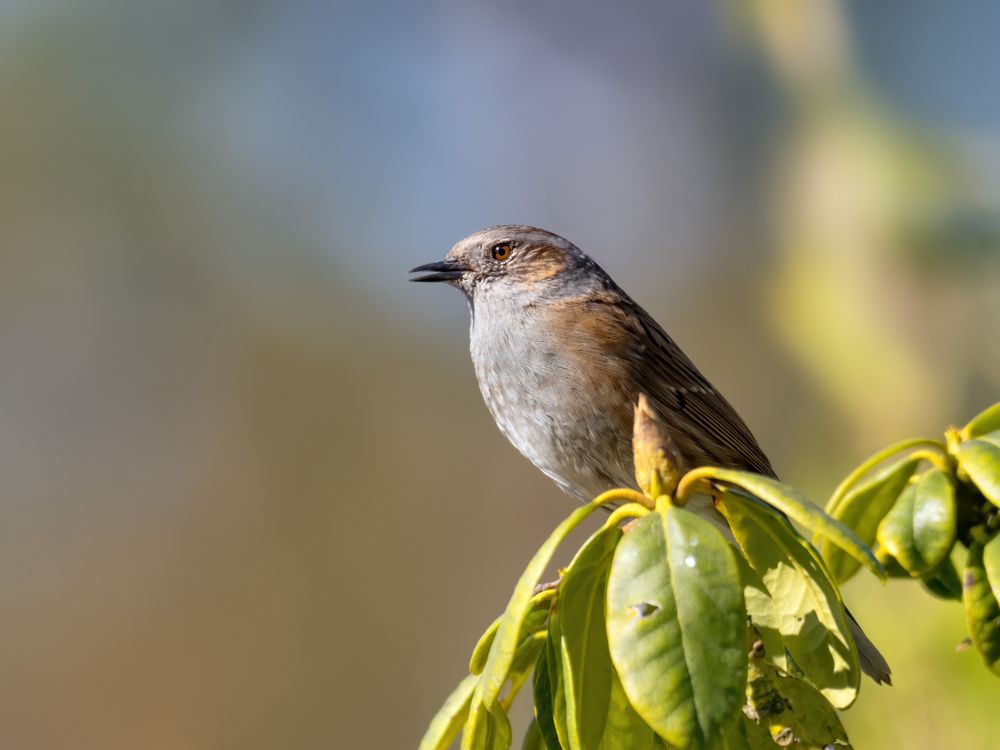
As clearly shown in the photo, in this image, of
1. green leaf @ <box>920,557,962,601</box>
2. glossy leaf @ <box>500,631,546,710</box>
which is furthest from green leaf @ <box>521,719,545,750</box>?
green leaf @ <box>920,557,962,601</box>

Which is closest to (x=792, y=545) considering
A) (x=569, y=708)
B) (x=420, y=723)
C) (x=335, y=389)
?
(x=569, y=708)

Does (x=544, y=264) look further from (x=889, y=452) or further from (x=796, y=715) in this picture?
(x=796, y=715)

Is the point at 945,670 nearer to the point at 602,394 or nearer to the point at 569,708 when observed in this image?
the point at 569,708

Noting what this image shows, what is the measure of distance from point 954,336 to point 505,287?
Answer: 1.40m

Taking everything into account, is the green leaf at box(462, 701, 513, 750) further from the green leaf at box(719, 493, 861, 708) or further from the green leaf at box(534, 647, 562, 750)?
the green leaf at box(719, 493, 861, 708)

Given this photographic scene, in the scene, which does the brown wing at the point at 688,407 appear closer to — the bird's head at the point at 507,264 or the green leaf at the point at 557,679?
the bird's head at the point at 507,264

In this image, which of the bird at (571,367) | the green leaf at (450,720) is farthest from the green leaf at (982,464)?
the bird at (571,367)

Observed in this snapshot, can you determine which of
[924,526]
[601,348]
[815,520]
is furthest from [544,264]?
[815,520]

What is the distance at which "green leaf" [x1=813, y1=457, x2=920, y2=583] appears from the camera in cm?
146

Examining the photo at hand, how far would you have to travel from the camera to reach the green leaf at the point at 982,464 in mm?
1236

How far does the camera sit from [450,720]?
4.28 ft

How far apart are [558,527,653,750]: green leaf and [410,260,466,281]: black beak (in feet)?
8.02

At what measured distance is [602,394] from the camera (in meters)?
2.86

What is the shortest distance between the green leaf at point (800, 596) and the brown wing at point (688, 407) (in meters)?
1.89
